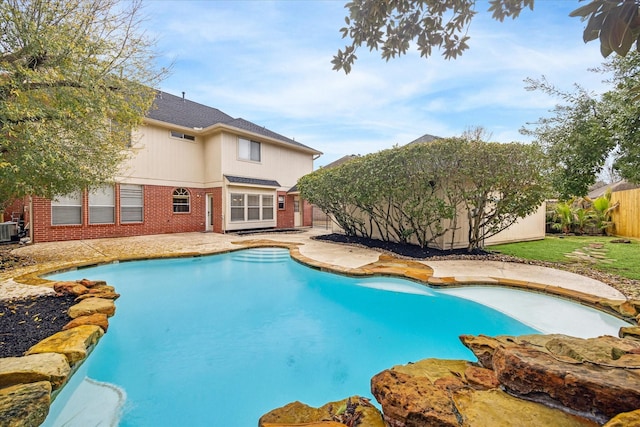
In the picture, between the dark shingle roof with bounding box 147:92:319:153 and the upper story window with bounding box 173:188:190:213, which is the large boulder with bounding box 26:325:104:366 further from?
the dark shingle roof with bounding box 147:92:319:153

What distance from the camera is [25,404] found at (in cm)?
210

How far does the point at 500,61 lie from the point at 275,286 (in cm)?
916

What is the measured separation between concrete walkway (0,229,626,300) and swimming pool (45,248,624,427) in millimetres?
413

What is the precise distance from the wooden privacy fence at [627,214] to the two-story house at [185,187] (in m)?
16.9

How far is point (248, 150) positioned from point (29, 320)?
1321 cm

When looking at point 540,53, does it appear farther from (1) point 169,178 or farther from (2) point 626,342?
(1) point 169,178

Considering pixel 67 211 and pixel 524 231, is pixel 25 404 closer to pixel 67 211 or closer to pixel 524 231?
pixel 67 211

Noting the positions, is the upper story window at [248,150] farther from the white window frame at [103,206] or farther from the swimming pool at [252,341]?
the swimming pool at [252,341]

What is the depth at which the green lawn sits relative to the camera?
21.9 ft

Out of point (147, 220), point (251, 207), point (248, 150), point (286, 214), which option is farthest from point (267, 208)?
point (147, 220)

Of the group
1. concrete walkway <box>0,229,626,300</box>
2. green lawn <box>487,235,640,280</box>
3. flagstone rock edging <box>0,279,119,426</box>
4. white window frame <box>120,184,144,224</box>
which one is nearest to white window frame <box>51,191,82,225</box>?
concrete walkway <box>0,229,626,300</box>

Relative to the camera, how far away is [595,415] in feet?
5.46

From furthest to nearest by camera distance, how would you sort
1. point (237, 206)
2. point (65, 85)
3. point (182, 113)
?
point (182, 113) < point (237, 206) < point (65, 85)

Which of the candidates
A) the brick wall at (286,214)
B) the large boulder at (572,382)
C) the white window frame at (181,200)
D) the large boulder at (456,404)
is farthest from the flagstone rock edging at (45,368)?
the brick wall at (286,214)
